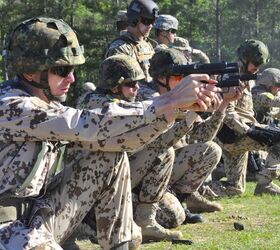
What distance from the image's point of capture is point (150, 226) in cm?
554

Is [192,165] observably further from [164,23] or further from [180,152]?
[164,23]

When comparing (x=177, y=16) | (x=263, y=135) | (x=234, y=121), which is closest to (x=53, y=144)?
(x=234, y=121)

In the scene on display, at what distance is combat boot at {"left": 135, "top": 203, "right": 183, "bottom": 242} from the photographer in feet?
18.1

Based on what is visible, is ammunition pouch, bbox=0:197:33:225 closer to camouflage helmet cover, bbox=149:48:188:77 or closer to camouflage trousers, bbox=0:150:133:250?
camouflage trousers, bbox=0:150:133:250

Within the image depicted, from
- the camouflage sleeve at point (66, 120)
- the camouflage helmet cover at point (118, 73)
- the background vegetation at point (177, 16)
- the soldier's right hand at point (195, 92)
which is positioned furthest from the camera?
the background vegetation at point (177, 16)

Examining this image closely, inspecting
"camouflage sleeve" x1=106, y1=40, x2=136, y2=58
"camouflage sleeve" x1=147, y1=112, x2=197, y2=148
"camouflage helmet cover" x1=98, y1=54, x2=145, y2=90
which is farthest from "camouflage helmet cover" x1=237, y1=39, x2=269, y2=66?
"camouflage helmet cover" x1=98, y1=54, x2=145, y2=90

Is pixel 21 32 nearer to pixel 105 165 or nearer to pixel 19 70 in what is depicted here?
pixel 19 70

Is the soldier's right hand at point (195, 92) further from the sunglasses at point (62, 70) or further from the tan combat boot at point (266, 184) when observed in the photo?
the tan combat boot at point (266, 184)

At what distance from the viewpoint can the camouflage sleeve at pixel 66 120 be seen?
11.9 ft

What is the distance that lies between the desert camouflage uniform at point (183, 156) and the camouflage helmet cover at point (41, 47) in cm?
168

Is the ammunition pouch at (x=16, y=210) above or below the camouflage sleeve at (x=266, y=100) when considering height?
below

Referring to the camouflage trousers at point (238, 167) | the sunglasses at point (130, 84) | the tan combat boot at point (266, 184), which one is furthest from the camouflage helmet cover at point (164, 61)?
the tan combat boot at point (266, 184)

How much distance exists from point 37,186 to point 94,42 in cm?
2710

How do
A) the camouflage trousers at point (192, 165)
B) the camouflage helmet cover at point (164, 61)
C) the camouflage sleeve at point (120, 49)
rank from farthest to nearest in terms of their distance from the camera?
1. the camouflage sleeve at point (120, 49)
2. the camouflage trousers at point (192, 165)
3. the camouflage helmet cover at point (164, 61)
